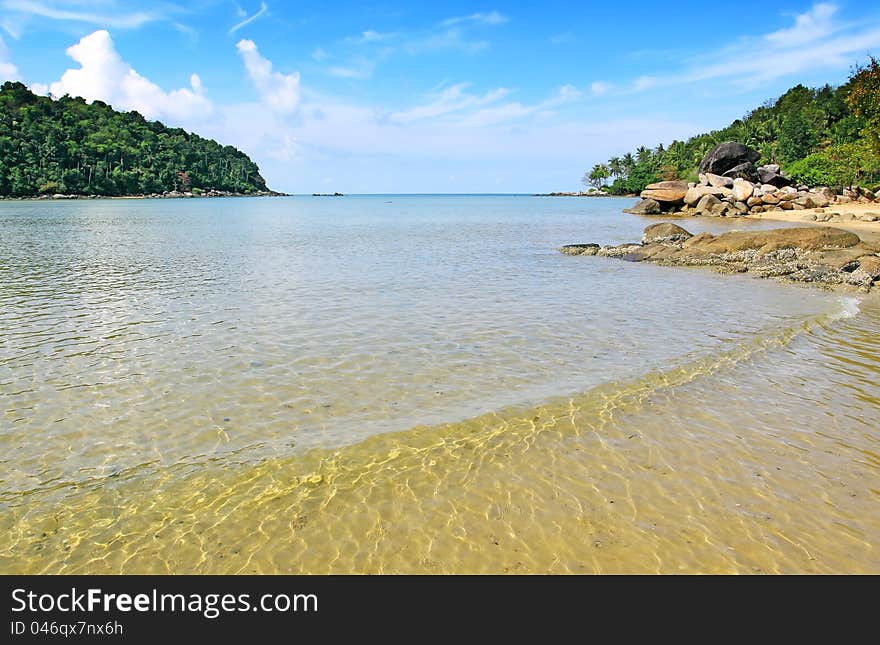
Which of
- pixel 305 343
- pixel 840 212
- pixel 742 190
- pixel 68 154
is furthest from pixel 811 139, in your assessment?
pixel 68 154

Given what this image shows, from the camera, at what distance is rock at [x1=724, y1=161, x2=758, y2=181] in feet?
251

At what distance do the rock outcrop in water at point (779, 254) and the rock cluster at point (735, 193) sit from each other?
38817 millimetres

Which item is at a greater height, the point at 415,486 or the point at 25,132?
the point at 25,132

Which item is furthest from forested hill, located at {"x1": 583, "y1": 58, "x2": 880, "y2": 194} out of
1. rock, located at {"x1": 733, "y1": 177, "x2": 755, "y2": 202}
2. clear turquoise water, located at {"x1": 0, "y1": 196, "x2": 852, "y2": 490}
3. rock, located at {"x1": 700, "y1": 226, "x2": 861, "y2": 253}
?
clear turquoise water, located at {"x1": 0, "y1": 196, "x2": 852, "y2": 490}

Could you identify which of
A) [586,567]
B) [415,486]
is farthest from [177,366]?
[586,567]

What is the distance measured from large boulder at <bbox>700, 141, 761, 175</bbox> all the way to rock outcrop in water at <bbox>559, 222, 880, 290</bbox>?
56.5 meters

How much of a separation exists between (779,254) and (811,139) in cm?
8738

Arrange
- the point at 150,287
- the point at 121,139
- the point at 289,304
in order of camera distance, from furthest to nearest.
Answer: the point at 121,139 < the point at 150,287 < the point at 289,304

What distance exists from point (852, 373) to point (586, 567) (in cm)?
842

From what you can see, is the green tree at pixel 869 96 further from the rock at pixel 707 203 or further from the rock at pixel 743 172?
the rock at pixel 743 172

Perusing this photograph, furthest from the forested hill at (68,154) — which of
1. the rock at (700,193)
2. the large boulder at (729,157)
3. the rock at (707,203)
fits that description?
the large boulder at (729,157)

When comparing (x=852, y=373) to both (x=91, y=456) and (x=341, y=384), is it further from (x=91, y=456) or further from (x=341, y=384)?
(x=91, y=456)

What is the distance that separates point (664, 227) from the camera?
117 feet

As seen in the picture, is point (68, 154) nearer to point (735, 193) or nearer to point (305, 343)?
point (735, 193)
